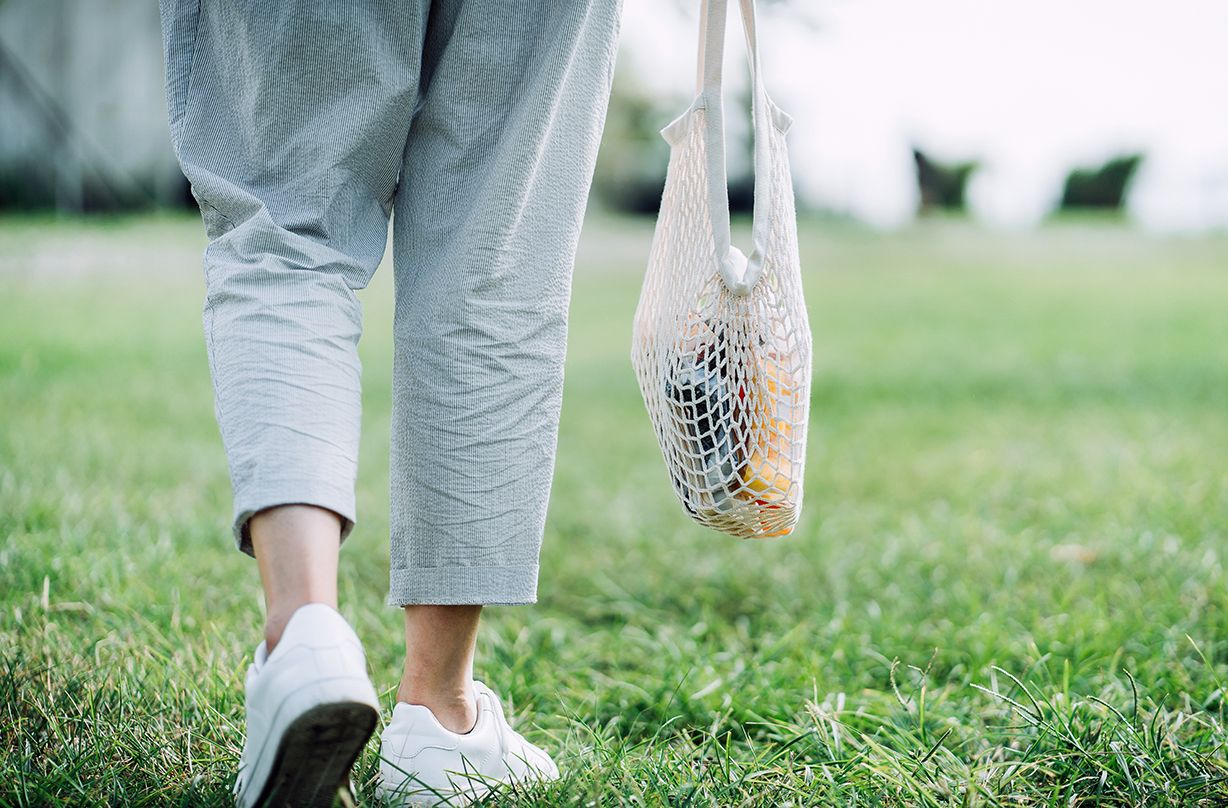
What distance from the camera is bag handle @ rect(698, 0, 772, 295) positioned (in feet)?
4.41

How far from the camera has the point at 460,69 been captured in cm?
123

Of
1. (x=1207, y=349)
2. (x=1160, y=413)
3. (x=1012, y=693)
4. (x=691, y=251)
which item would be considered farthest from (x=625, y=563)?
(x=1207, y=349)

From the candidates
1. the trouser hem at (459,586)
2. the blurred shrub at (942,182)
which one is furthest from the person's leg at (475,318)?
the blurred shrub at (942,182)

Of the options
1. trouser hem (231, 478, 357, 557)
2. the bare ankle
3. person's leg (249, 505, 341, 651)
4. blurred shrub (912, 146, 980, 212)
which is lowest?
blurred shrub (912, 146, 980, 212)

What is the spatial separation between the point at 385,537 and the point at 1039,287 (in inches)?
278

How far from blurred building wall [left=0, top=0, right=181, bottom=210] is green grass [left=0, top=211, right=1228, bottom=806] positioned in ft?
32.4

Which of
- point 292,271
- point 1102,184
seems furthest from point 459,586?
point 1102,184

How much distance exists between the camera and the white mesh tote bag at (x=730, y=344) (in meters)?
1.37

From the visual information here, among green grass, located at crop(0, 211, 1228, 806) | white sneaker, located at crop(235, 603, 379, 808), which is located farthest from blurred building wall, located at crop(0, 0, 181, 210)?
white sneaker, located at crop(235, 603, 379, 808)

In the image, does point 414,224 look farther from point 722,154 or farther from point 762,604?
point 762,604

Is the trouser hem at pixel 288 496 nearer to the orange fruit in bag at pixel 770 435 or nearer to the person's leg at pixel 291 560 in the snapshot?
the person's leg at pixel 291 560

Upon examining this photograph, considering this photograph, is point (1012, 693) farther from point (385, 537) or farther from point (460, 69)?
point (385, 537)

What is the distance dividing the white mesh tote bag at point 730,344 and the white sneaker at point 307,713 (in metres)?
0.53

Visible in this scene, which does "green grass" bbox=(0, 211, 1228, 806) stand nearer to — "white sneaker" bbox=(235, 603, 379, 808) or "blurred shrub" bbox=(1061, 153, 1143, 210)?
"white sneaker" bbox=(235, 603, 379, 808)
